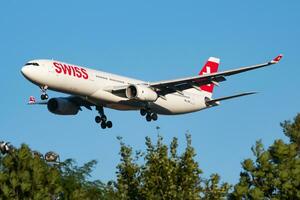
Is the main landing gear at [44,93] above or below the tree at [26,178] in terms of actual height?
above

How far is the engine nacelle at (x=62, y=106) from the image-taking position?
249 feet

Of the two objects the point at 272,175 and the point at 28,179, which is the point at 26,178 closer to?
the point at 28,179

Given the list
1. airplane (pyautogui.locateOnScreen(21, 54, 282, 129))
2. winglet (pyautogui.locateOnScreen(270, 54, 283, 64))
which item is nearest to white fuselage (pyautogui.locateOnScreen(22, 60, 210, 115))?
airplane (pyautogui.locateOnScreen(21, 54, 282, 129))

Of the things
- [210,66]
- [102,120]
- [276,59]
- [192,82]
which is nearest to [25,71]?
[102,120]

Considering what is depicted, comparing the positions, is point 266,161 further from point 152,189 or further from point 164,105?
point 164,105

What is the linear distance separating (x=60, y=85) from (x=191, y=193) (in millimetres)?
30250

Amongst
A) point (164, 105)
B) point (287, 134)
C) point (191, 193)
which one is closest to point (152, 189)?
point (191, 193)

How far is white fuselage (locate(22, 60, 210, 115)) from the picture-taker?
68250mm

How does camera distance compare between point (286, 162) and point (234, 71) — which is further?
point (234, 71)

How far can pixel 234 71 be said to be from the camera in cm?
6912

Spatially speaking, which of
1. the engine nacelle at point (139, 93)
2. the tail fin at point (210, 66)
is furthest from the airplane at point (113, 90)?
the tail fin at point (210, 66)

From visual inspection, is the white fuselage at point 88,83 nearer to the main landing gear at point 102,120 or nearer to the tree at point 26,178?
the main landing gear at point 102,120

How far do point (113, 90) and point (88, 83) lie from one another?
7.41 ft

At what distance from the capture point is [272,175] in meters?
43.0
